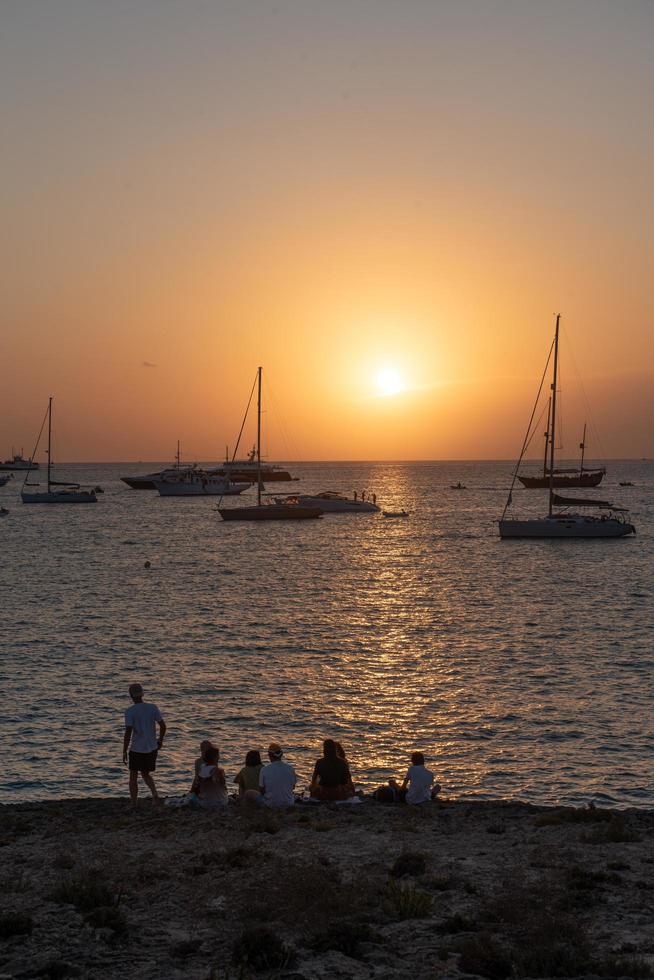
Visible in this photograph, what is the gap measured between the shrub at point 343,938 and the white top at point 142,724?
6.33m

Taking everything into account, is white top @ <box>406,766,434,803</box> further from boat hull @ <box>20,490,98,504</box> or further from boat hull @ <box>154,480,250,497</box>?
boat hull @ <box>154,480,250,497</box>

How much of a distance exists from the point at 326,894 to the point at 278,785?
15.5 feet

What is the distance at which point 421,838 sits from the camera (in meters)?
13.9

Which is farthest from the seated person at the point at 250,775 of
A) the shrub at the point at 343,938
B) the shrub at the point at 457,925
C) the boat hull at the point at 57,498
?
the boat hull at the point at 57,498

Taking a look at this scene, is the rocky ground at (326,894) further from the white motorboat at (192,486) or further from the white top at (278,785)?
the white motorboat at (192,486)

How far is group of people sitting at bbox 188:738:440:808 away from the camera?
15539mm

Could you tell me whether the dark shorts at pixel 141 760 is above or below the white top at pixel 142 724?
below

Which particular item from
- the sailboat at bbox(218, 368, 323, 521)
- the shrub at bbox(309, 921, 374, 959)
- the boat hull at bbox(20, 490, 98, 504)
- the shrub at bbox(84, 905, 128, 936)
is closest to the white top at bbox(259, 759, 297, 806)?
the shrub at bbox(84, 905, 128, 936)

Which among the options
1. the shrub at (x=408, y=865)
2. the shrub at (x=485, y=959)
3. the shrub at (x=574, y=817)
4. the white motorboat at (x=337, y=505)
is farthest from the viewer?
the white motorboat at (x=337, y=505)

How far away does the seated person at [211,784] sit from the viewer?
15.5m

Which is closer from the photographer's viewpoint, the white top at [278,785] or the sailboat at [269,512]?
the white top at [278,785]

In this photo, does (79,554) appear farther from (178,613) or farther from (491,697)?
(491,697)

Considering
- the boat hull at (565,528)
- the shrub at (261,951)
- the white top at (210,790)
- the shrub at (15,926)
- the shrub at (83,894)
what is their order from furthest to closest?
1. the boat hull at (565,528)
2. the white top at (210,790)
3. the shrub at (83,894)
4. the shrub at (15,926)
5. the shrub at (261,951)

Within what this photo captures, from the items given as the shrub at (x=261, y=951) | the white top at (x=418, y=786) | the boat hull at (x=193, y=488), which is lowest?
the white top at (x=418, y=786)
